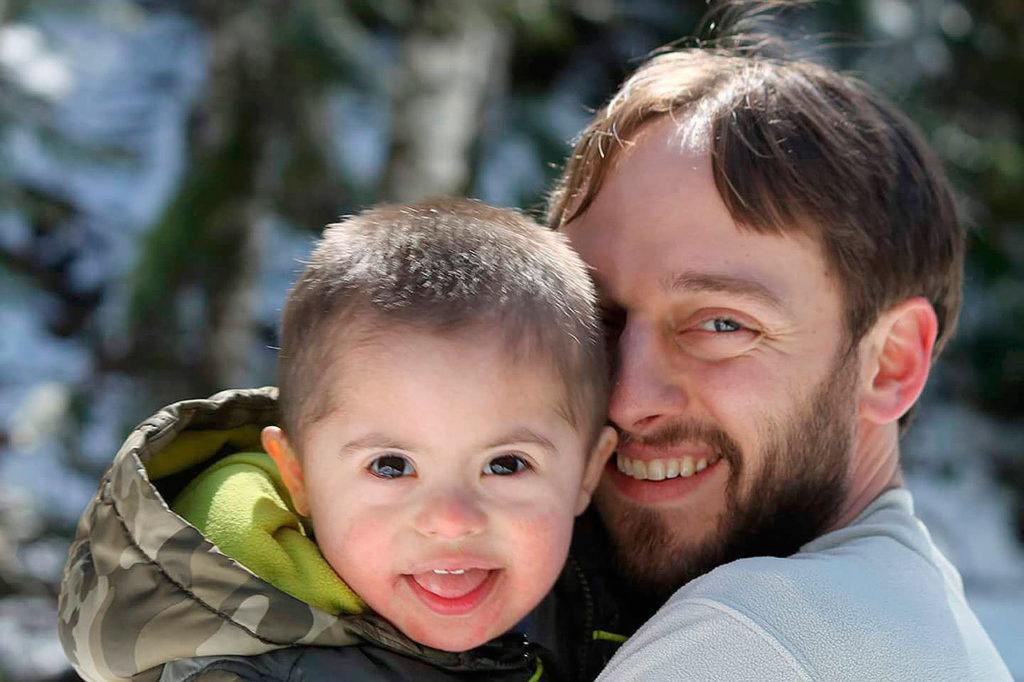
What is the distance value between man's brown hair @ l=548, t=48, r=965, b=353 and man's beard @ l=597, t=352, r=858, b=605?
152 mm

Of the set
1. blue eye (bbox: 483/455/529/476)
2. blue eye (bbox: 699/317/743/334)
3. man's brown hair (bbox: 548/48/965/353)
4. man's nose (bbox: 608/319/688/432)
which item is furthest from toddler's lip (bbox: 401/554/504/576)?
man's brown hair (bbox: 548/48/965/353)

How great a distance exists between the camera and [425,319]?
1594mm

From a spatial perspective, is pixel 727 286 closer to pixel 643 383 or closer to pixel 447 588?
pixel 643 383

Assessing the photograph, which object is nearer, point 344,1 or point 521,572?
point 521,572

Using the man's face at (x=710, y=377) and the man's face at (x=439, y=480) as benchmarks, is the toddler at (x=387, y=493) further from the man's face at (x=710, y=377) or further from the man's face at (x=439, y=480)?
the man's face at (x=710, y=377)

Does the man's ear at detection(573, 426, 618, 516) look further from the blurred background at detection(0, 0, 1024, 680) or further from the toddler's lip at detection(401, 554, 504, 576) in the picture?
the blurred background at detection(0, 0, 1024, 680)

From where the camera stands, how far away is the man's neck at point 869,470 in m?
2.12

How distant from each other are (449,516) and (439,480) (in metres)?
0.05

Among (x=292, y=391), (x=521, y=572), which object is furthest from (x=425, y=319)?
(x=521, y=572)

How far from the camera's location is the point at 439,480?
1.59 metres

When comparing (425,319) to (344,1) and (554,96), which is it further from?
(554,96)

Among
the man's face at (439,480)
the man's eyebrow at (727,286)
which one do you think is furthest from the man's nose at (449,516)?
the man's eyebrow at (727,286)

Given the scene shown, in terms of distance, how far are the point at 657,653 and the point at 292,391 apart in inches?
22.6

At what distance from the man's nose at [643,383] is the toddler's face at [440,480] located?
0.26 metres
